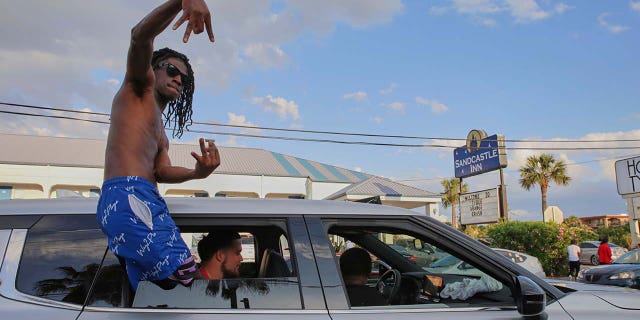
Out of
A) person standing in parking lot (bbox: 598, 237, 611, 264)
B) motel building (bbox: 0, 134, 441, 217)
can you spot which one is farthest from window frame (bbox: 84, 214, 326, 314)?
motel building (bbox: 0, 134, 441, 217)

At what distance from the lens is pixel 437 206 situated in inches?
1044

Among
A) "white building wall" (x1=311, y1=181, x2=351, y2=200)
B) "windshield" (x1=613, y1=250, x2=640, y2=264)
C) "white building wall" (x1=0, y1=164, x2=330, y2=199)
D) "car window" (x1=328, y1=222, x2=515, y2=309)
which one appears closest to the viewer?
"car window" (x1=328, y1=222, x2=515, y2=309)

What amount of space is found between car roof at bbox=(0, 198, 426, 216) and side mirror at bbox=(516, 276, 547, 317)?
60 centimetres

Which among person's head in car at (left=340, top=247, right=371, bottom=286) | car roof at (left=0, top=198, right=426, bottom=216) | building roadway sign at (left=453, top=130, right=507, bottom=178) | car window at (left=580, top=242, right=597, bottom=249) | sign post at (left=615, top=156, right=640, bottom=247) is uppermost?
building roadway sign at (left=453, top=130, right=507, bottom=178)

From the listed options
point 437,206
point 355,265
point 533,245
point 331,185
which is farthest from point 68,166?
point 355,265

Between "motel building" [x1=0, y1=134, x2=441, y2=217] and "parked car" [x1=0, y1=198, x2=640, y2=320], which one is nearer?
"parked car" [x1=0, y1=198, x2=640, y2=320]

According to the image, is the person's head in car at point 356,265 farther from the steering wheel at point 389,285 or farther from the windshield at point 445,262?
the windshield at point 445,262

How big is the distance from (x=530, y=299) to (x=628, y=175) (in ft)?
74.2

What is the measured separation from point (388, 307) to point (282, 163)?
30.3 meters

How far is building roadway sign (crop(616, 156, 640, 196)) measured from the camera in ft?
68.2

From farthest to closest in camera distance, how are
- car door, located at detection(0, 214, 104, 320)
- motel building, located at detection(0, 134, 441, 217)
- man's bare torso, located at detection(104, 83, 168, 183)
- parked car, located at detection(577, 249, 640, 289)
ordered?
motel building, located at detection(0, 134, 441, 217) < parked car, located at detection(577, 249, 640, 289) < man's bare torso, located at detection(104, 83, 168, 183) < car door, located at detection(0, 214, 104, 320)

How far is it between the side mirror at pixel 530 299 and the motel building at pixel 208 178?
21.3m

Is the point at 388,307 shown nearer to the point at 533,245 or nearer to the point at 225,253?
the point at 225,253

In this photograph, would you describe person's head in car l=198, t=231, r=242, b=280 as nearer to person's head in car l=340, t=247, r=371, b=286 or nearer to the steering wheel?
person's head in car l=340, t=247, r=371, b=286
